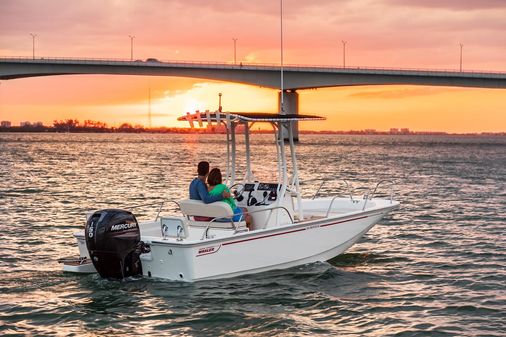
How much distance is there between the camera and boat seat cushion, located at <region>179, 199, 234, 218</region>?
11.9m

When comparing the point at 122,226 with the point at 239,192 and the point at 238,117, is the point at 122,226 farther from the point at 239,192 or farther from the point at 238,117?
the point at 239,192

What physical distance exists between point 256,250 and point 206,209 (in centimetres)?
97

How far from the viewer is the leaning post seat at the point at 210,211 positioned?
11906 millimetres

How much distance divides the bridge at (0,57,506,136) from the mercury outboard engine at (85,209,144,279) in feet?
239

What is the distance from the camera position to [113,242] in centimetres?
1098

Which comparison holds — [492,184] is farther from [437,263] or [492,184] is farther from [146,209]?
[437,263]

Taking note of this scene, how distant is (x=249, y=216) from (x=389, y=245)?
4.84 meters

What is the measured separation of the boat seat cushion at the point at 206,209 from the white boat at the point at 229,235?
0.01 metres

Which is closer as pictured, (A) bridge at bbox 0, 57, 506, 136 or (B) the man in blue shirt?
(B) the man in blue shirt

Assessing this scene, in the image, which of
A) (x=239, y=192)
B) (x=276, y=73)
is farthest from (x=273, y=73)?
(x=239, y=192)

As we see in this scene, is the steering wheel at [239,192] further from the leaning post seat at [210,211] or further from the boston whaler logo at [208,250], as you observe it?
the boston whaler logo at [208,250]

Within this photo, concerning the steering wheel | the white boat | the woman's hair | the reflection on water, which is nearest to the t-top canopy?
the white boat

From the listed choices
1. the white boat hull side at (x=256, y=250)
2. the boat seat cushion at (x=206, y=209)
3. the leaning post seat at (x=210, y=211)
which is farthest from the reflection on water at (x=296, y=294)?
the boat seat cushion at (x=206, y=209)

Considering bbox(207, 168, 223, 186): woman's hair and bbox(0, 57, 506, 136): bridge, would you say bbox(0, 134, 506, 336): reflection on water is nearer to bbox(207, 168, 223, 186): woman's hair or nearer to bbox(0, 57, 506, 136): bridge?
bbox(207, 168, 223, 186): woman's hair
